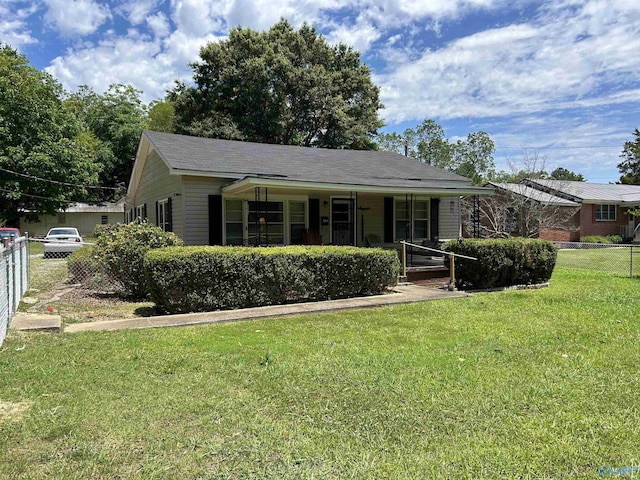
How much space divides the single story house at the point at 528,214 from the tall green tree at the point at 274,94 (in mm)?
9800

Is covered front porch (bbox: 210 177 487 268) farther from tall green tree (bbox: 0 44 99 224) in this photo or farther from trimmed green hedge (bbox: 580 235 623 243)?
tall green tree (bbox: 0 44 99 224)

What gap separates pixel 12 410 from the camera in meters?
3.41

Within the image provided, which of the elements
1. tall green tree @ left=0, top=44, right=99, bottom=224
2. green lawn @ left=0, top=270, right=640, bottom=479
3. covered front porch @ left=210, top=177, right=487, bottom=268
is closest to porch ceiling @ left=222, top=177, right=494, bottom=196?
covered front porch @ left=210, top=177, right=487, bottom=268

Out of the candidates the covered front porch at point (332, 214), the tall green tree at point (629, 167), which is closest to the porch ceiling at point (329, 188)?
the covered front porch at point (332, 214)

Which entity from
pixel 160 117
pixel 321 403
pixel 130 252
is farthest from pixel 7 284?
pixel 160 117

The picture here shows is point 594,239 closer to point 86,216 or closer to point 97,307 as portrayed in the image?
point 97,307

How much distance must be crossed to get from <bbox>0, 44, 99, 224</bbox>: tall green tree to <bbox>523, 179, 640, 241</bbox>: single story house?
2892cm

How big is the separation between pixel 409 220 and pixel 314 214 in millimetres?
3626

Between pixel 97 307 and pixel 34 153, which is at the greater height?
pixel 34 153

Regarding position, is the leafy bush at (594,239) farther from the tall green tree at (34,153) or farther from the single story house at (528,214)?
the tall green tree at (34,153)

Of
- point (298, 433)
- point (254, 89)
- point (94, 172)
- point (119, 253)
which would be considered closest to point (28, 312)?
point (119, 253)

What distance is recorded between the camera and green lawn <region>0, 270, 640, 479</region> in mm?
2686

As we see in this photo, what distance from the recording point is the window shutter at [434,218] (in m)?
15.9

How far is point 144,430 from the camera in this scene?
10.1 ft
